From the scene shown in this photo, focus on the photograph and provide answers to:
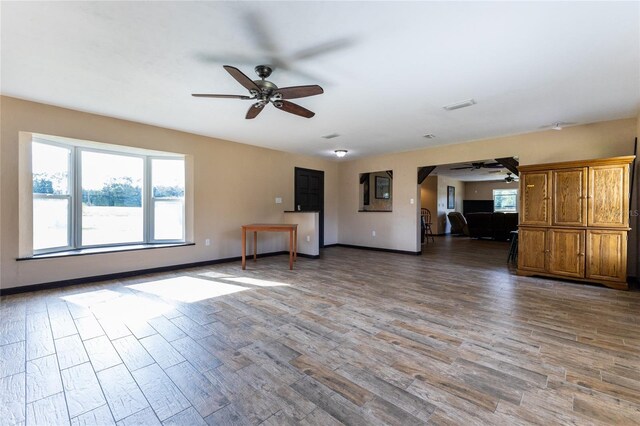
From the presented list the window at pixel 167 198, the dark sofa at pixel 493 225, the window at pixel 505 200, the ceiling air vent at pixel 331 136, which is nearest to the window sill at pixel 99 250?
the window at pixel 167 198

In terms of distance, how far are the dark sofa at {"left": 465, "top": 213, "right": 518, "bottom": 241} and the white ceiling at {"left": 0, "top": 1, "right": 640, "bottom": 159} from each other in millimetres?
5016

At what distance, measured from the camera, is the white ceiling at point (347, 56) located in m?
1.87

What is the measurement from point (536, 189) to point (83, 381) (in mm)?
5540

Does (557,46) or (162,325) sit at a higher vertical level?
(557,46)

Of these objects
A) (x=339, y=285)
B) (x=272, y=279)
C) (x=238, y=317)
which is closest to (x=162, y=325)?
(x=238, y=317)

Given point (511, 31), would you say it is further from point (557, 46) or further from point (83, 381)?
point (83, 381)

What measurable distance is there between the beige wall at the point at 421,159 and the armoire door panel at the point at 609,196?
689 millimetres

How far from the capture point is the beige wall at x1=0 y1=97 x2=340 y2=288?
3.32 meters

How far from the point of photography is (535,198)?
421 cm

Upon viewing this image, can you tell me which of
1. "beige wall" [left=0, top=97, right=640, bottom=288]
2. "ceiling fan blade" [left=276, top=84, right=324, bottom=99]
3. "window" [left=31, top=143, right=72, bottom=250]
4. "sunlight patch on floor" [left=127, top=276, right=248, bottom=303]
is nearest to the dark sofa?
"beige wall" [left=0, top=97, right=640, bottom=288]

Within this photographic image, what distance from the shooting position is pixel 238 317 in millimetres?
2672

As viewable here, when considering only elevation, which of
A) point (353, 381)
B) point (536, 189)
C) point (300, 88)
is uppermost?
point (300, 88)

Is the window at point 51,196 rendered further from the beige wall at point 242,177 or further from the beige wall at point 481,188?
the beige wall at point 481,188

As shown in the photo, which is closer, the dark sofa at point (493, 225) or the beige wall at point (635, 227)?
the beige wall at point (635, 227)
